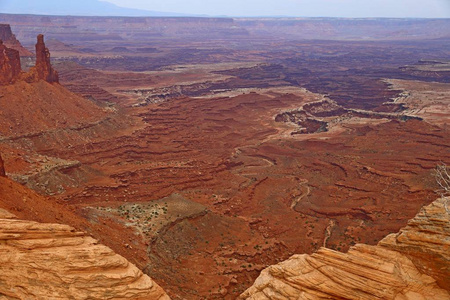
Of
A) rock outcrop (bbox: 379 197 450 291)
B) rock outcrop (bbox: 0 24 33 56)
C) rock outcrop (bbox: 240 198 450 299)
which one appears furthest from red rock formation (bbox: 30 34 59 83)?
rock outcrop (bbox: 0 24 33 56)

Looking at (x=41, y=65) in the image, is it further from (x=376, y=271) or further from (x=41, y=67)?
(x=376, y=271)

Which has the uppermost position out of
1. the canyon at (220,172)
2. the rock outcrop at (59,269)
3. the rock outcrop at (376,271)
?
the rock outcrop at (59,269)

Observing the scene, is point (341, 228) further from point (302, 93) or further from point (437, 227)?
point (302, 93)

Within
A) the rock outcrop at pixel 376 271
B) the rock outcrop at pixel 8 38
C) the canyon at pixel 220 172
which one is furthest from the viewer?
the rock outcrop at pixel 8 38

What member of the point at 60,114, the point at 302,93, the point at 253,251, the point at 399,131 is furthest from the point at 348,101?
the point at 253,251

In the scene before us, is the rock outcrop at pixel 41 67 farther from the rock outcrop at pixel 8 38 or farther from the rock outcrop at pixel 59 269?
the rock outcrop at pixel 8 38

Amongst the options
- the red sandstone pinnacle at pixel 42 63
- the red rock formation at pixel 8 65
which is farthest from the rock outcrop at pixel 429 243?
the red sandstone pinnacle at pixel 42 63

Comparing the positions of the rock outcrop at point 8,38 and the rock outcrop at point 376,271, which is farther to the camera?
the rock outcrop at point 8,38
